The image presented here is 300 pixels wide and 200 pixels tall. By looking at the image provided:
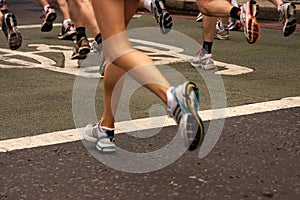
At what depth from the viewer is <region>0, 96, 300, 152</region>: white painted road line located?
462cm

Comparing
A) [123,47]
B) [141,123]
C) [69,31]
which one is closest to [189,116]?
[123,47]

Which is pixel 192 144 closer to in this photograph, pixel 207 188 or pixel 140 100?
pixel 207 188

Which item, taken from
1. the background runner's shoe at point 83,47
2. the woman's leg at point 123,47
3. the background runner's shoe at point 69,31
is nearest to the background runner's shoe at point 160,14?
the background runner's shoe at point 83,47

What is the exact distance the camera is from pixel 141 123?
520cm

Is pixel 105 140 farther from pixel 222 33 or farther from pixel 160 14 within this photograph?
pixel 222 33

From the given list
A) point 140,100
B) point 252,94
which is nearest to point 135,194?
point 140,100

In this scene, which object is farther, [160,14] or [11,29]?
[11,29]

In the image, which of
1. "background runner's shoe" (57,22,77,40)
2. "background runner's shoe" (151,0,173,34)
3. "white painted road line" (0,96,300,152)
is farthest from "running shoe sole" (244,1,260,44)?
"background runner's shoe" (57,22,77,40)

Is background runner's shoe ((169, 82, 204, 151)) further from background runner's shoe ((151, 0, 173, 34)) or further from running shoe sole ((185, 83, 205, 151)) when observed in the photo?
background runner's shoe ((151, 0, 173, 34))

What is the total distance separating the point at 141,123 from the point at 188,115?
175cm

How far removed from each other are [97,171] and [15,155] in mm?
562

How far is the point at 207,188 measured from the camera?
3.78 meters

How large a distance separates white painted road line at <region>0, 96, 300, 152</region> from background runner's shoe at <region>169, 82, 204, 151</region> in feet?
4.48

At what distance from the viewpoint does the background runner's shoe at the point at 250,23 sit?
5906 mm
